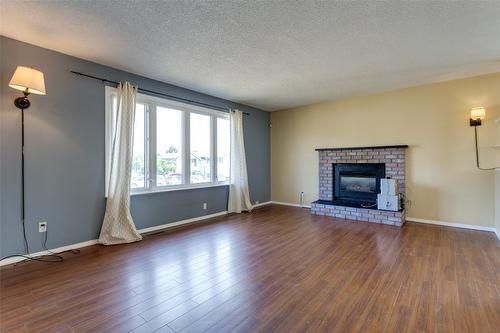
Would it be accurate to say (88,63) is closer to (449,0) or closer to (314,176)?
(449,0)

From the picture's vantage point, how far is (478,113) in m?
3.92

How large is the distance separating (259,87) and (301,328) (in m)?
3.93

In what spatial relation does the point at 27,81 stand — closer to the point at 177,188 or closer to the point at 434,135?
the point at 177,188

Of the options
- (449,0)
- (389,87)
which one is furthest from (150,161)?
(389,87)

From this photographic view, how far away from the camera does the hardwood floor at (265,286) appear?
1.82m

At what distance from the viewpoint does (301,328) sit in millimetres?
1744

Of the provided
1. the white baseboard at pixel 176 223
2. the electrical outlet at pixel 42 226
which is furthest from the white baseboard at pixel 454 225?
the electrical outlet at pixel 42 226

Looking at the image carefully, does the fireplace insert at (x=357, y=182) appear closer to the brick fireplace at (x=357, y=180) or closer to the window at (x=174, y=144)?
the brick fireplace at (x=357, y=180)

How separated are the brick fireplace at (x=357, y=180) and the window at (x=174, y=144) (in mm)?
2318

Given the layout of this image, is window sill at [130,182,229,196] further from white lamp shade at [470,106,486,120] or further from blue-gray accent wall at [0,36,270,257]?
white lamp shade at [470,106,486,120]

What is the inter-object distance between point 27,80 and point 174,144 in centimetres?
223

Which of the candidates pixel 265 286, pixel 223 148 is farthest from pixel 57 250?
pixel 223 148

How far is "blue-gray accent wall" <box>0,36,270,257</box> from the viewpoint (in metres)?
2.84

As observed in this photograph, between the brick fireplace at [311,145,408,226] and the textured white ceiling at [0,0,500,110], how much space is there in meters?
1.58
